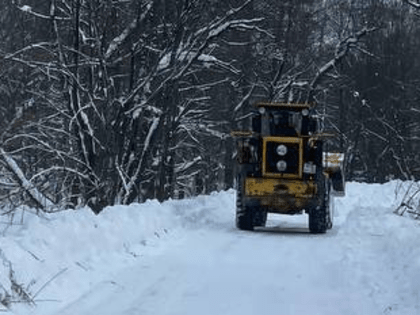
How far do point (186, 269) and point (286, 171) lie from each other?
740 cm

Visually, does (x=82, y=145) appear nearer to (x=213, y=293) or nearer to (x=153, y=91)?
(x=153, y=91)

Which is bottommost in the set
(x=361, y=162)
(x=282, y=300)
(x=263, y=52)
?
(x=361, y=162)

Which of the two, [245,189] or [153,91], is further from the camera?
[153,91]

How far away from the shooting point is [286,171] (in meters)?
17.8

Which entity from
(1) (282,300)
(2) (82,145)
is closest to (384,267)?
(1) (282,300)

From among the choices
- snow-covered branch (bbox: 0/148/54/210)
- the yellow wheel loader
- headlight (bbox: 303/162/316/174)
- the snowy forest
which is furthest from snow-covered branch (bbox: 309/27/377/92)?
snow-covered branch (bbox: 0/148/54/210)

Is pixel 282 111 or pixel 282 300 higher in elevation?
pixel 282 111

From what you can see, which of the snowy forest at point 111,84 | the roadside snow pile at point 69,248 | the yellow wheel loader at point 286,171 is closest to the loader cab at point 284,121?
the yellow wheel loader at point 286,171

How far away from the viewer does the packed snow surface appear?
8.22m

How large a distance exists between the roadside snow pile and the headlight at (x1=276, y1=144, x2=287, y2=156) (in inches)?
143

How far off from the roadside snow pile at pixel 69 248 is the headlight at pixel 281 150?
3636 millimetres

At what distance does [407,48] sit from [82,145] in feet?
151

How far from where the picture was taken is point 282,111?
60.7 feet

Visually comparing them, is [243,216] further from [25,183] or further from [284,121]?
[25,183]
